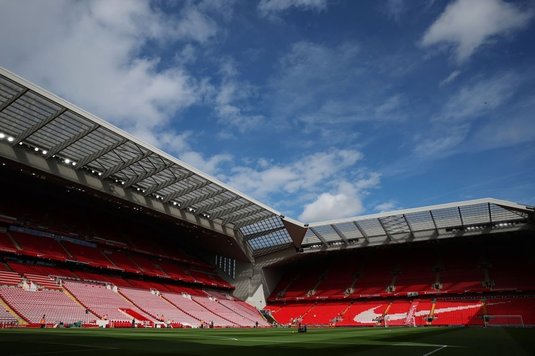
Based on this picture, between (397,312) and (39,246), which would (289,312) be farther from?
(39,246)

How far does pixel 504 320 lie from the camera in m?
44.9

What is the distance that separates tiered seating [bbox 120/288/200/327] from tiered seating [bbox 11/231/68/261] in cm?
772

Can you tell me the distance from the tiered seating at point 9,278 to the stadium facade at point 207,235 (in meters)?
0.45

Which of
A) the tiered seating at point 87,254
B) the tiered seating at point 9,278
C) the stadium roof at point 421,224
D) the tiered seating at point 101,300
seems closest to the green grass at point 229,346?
the tiered seating at point 9,278

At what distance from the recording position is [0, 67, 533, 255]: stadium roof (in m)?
28.4

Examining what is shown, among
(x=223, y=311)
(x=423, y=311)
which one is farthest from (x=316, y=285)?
(x=223, y=311)

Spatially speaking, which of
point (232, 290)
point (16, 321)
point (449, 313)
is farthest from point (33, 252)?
point (449, 313)

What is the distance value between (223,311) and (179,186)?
19.6 metres

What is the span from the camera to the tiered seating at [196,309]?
45.5 metres

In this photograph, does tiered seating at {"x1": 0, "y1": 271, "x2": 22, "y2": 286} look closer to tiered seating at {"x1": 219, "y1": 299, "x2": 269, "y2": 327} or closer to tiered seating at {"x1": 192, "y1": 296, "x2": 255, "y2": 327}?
tiered seating at {"x1": 192, "y1": 296, "x2": 255, "y2": 327}

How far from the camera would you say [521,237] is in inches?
2016

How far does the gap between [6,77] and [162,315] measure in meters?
26.8

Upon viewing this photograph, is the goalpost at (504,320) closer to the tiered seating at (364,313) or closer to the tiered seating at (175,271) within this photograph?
the tiered seating at (364,313)

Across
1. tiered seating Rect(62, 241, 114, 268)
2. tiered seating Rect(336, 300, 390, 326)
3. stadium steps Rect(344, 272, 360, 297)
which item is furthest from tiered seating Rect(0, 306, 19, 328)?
stadium steps Rect(344, 272, 360, 297)
